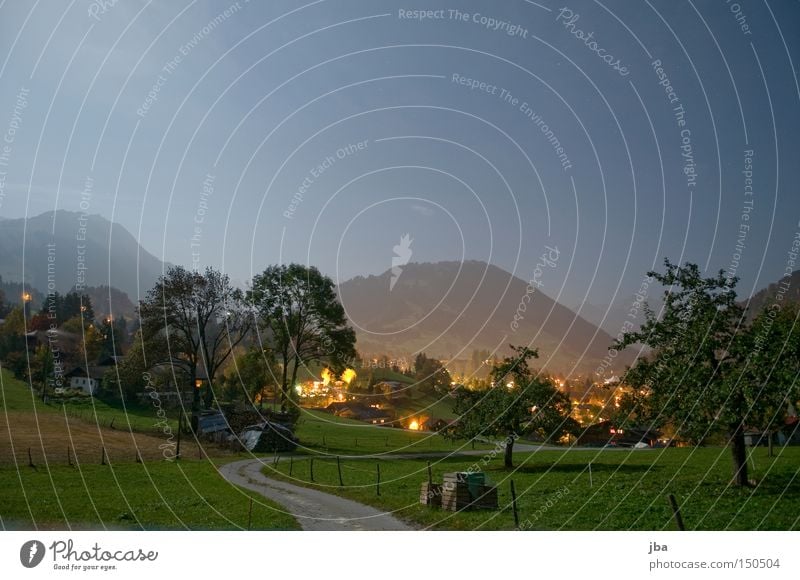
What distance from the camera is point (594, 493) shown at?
16.6 metres

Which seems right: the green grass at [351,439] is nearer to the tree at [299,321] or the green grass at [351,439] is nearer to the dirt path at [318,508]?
the tree at [299,321]

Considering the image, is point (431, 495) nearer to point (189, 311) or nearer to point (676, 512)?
point (676, 512)

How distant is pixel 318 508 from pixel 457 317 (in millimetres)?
9447

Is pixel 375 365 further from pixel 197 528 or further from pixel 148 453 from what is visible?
pixel 197 528

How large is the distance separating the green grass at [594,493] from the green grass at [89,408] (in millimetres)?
6068

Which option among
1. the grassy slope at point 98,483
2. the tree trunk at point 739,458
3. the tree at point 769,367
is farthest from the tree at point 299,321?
the tree trunk at point 739,458

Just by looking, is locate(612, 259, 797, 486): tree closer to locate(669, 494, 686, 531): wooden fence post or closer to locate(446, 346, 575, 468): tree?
locate(669, 494, 686, 531): wooden fence post

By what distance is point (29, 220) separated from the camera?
12.4 meters

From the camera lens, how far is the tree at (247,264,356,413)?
2220 cm

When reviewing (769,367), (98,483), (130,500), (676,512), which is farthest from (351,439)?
(676,512)
